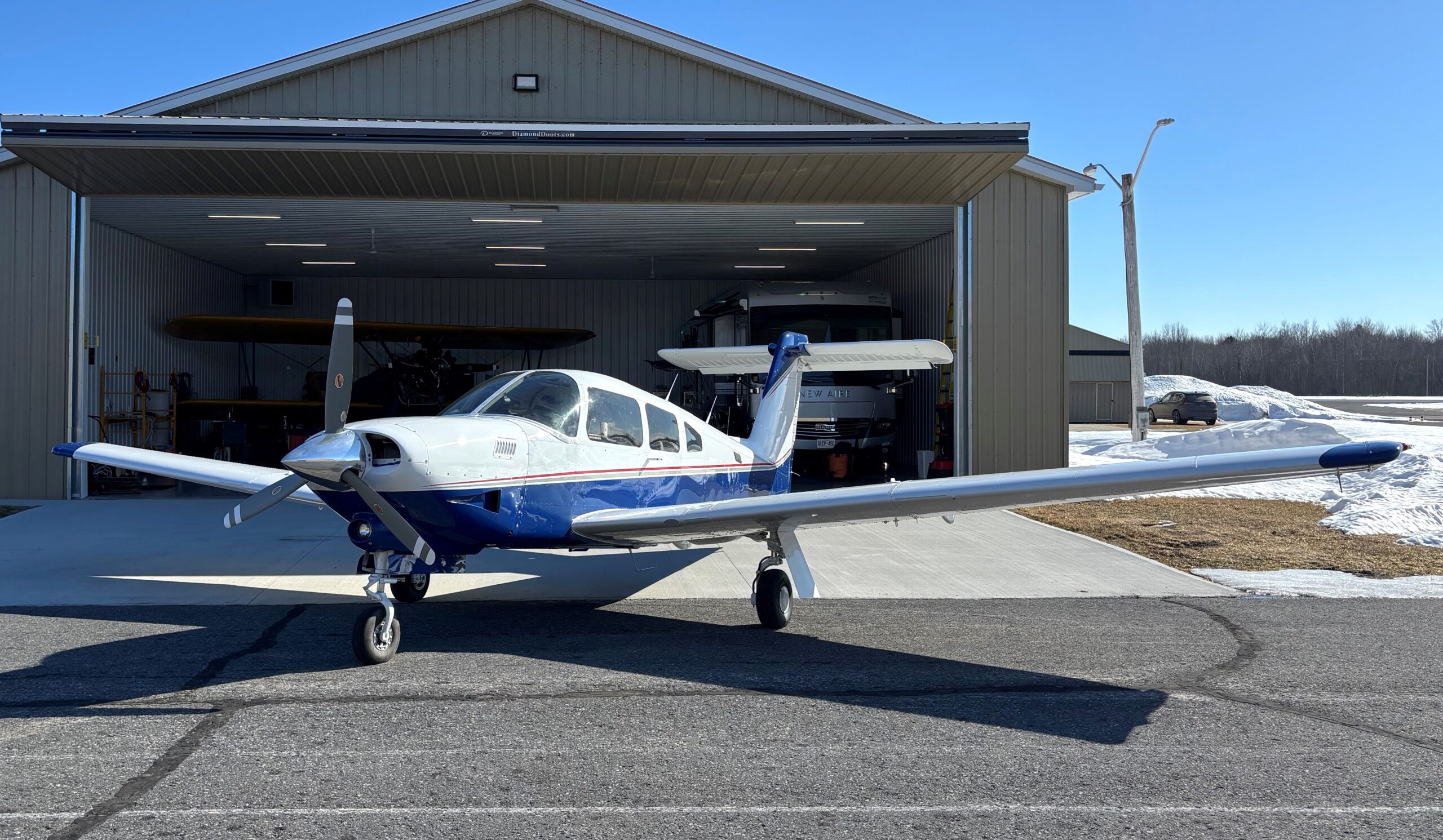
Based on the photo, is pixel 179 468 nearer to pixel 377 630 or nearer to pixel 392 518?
pixel 377 630

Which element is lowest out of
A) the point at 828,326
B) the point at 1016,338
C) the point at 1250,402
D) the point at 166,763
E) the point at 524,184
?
the point at 166,763

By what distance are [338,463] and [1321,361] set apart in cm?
10870

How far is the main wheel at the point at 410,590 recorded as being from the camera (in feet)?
26.5

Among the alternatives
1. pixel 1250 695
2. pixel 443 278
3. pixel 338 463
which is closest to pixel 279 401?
pixel 443 278

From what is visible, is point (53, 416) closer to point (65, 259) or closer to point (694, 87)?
point (65, 259)

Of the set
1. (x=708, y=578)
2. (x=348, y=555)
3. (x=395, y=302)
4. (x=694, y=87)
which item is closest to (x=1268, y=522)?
(x=708, y=578)

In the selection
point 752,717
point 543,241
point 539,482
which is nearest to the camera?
point 752,717

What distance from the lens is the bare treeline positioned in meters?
89.2

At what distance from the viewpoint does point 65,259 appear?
14.0m

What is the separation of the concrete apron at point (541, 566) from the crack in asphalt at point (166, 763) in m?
2.28

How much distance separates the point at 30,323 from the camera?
14.0 metres

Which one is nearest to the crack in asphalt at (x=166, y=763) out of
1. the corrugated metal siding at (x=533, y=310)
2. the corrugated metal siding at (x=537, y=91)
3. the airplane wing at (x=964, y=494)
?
the airplane wing at (x=964, y=494)

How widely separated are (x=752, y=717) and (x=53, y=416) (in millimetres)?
13347

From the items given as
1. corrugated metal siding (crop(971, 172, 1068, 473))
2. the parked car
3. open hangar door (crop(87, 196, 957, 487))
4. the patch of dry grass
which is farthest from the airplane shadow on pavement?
the parked car
